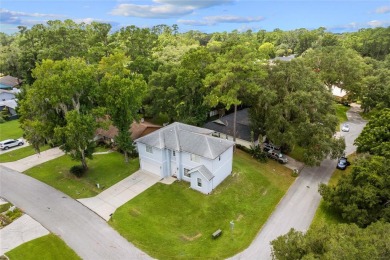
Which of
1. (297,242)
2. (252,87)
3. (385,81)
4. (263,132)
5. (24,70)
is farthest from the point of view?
(24,70)

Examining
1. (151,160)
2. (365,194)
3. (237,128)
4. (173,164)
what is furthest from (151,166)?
(365,194)

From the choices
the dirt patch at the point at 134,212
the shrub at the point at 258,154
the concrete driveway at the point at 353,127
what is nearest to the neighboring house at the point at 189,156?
the shrub at the point at 258,154

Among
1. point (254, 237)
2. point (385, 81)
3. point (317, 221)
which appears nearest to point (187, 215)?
point (254, 237)

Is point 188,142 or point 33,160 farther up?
point 188,142

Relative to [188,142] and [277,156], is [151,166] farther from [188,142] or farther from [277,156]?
[277,156]

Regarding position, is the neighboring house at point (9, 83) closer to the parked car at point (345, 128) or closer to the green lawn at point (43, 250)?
the green lawn at point (43, 250)

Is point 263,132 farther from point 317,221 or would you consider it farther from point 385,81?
point 385,81
